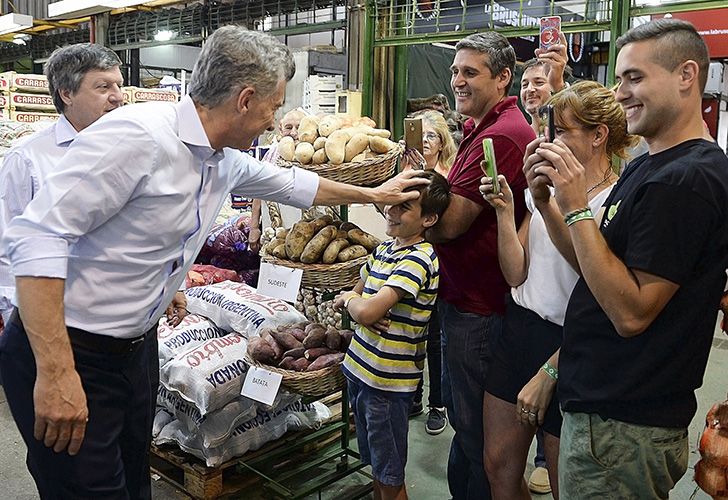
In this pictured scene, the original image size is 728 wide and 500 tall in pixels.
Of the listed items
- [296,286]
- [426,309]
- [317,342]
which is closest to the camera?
[426,309]

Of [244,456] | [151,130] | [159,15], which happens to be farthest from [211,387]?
[159,15]

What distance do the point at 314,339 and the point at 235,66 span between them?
4.41 feet

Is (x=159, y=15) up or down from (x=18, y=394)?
up

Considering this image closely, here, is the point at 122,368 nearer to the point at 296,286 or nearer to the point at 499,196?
the point at 296,286

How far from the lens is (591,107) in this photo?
1697mm

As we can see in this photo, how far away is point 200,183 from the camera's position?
66.9 inches

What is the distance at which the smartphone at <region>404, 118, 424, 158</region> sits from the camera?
2.14 m

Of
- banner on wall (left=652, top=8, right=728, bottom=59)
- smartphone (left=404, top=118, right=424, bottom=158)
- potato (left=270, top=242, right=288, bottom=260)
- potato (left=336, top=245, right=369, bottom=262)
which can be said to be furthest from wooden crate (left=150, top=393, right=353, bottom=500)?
banner on wall (left=652, top=8, right=728, bottom=59)

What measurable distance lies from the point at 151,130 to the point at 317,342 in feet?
4.34

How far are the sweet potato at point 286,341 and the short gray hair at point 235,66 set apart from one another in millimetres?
1238

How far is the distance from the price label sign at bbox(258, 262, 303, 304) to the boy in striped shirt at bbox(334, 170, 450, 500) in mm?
173

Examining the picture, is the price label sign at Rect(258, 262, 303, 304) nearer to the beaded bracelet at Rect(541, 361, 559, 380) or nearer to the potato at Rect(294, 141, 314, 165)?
the potato at Rect(294, 141, 314, 165)

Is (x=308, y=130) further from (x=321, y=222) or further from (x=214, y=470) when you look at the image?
(x=214, y=470)

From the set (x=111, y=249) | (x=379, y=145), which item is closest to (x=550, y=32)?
(x=379, y=145)
